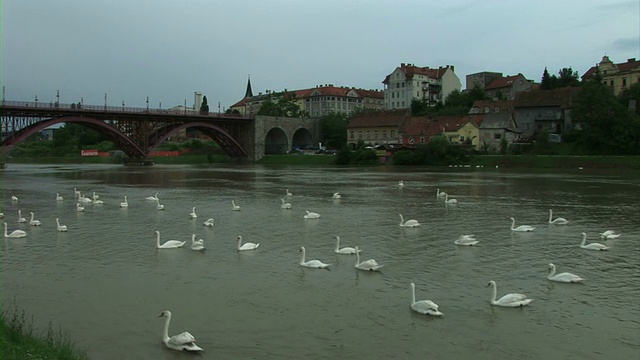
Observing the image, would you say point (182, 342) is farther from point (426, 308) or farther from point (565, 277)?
point (565, 277)

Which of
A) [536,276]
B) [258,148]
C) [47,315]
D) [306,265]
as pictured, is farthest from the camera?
[258,148]

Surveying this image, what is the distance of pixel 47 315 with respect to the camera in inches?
494

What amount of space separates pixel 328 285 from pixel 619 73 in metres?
110

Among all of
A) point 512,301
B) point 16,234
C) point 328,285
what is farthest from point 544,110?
point 512,301

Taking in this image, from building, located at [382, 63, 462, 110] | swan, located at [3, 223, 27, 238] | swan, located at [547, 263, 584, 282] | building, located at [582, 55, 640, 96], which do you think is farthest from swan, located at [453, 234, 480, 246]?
building, located at [382, 63, 462, 110]

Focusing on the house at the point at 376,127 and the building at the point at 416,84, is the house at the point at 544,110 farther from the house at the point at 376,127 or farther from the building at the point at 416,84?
the building at the point at 416,84

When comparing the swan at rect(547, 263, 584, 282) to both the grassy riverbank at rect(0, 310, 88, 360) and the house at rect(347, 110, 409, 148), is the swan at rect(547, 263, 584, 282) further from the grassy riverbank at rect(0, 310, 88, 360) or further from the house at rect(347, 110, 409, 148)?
the house at rect(347, 110, 409, 148)

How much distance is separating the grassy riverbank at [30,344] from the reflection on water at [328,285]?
550mm

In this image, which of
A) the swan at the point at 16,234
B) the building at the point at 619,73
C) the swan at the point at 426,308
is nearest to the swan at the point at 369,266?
the swan at the point at 426,308

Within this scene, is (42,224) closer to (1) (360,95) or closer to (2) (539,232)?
(2) (539,232)

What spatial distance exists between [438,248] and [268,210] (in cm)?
1392

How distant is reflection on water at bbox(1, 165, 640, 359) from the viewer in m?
11.1

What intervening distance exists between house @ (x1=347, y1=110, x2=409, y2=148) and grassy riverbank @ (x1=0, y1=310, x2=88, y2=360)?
99.4 m

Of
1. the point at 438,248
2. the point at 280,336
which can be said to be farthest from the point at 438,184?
the point at 280,336
